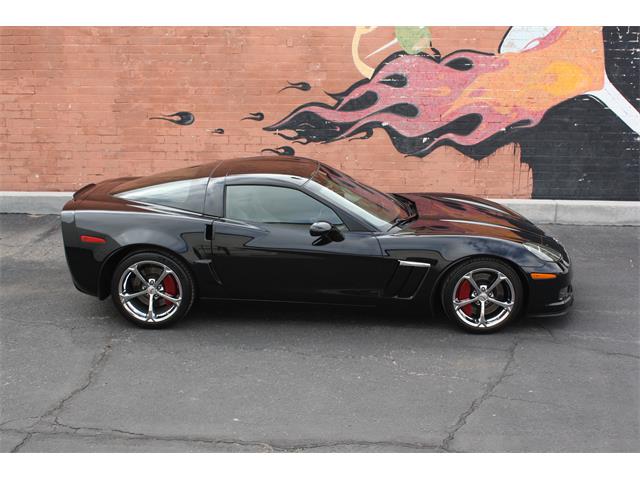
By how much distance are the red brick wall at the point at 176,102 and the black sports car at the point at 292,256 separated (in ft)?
12.7

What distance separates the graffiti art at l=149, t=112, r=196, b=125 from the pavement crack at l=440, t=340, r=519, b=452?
584 centimetres

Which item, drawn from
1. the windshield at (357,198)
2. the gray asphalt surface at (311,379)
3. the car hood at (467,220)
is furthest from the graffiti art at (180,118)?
the car hood at (467,220)

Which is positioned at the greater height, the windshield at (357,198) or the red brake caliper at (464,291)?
the windshield at (357,198)

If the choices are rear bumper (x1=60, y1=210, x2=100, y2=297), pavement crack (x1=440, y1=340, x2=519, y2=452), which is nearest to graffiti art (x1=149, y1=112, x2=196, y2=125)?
rear bumper (x1=60, y1=210, x2=100, y2=297)

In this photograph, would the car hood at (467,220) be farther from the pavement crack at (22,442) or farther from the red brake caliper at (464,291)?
the pavement crack at (22,442)

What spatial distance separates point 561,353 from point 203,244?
118 inches

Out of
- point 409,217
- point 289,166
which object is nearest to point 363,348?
point 409,217

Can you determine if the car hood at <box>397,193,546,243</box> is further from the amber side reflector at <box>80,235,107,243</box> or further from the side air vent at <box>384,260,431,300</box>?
the amber side reflector at <box>80,235,107,243</box>

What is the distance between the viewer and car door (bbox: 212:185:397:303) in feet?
20.3

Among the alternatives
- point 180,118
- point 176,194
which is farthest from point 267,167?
point 180,118

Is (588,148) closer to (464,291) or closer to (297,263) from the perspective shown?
(464,291)

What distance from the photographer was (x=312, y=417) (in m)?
4.94

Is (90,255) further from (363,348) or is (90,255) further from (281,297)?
(363,348)

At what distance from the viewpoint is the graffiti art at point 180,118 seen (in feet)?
33.6
